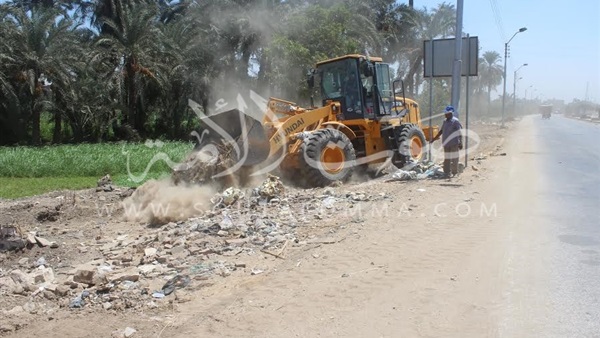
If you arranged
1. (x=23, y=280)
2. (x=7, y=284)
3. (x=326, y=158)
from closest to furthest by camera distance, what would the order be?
(x=7, y=284)
(x=23, y=280)
(x=326, y=158)

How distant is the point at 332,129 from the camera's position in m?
12.4

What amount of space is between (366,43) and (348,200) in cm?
2854

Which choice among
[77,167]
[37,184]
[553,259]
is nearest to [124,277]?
[553,259]

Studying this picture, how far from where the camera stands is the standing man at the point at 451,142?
41.3ft

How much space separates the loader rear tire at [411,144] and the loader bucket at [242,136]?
4254 millimetres

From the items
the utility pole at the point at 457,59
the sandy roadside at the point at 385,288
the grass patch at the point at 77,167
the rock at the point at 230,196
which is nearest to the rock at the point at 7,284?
the sandy roadside at the point at 385,288

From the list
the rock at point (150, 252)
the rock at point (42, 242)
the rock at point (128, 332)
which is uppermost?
the rock at point (128, 332)

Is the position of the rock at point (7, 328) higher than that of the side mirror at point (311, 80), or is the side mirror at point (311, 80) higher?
the side mirror at point (311, 80)

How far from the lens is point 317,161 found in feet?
38.7

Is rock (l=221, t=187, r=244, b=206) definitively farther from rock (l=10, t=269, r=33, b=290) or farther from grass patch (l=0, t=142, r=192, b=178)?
grass patch (l=0, t=142, r=192, b=178)

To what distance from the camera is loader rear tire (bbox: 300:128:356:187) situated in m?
11.7

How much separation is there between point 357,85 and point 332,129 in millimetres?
1721

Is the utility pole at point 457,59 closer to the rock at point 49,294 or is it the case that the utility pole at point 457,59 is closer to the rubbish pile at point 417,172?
the rubbish pile at point 417,172

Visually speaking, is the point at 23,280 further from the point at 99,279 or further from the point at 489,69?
the point at 489,69
